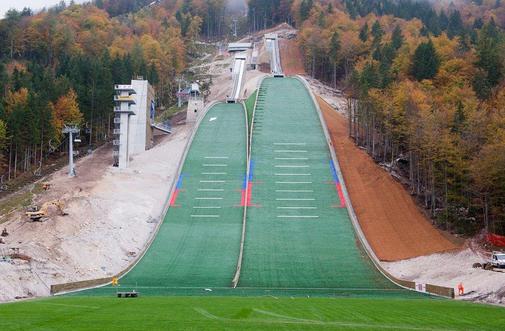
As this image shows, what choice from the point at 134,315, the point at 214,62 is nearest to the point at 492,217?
the point at 134,315

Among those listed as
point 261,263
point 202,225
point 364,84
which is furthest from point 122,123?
point 261,263

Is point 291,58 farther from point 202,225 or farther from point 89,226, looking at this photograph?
point 89,226

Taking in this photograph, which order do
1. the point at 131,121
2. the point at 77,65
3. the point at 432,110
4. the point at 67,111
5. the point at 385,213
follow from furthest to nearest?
the point at 77,65, the point at 67,111, the point at 131,121, the point at 432,110, the point at 385,213

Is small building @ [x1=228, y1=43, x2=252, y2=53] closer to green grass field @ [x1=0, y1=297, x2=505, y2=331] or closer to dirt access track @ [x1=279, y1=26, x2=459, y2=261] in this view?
dirt access track @ [x1=279, y1=26, x2=459, y2=261]

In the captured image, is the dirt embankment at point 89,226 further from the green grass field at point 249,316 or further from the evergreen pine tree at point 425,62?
the evergreen pine tree at point 425,62

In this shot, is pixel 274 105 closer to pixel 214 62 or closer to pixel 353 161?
pixel 353 161

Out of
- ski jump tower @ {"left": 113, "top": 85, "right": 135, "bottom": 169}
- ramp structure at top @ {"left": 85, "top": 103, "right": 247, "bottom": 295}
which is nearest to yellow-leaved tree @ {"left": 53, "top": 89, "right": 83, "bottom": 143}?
ski jump tower @ {"left": 113, "top": 85, "right": 135, "bottom": 169}
